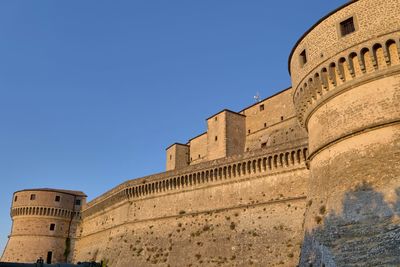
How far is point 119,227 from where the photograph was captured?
32906mm

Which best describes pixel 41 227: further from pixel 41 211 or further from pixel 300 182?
pixel 300 182

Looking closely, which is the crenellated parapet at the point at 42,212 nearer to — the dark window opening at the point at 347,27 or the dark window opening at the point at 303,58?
the dark window opening at the point at 303,58

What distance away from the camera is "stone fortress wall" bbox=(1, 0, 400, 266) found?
13.0 meters

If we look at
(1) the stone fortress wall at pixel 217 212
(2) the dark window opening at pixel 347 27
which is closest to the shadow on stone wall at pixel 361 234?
(2) the dark window opening at pixel 347 27

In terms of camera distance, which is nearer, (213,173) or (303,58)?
(303,58)

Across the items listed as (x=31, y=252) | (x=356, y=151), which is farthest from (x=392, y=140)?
(x=31, y=252)

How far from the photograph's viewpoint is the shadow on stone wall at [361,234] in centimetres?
1175

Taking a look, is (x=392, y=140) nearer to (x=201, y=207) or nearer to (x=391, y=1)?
(x=391, y=1)

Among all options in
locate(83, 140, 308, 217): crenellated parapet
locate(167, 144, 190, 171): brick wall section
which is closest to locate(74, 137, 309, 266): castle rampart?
locate(83, 140, 308, 217): crenellated parapet

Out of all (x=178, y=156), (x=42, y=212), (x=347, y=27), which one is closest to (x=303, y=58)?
(x=347, y=27)

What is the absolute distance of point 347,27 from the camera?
14.9 metres

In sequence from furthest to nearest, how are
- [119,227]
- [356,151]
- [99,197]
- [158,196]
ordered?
1. [99,197]
2. [119,227]
3. [158,196]
4. [356,151]

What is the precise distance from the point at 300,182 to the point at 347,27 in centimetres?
915

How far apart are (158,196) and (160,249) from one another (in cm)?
432
